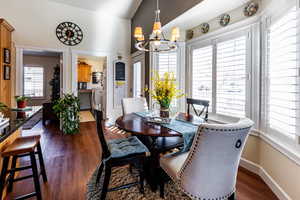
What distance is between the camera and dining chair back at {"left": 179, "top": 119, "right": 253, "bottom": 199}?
1071 mm

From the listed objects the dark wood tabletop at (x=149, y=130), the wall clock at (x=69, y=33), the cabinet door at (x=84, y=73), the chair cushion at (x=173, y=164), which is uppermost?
the wall clock at (x=69, y=33)

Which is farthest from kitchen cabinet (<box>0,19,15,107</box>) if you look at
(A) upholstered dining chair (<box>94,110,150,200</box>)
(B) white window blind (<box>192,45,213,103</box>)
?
(B) white window blind (<box>192,45,213,103</box>)

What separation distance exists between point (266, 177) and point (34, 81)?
918 centimetres

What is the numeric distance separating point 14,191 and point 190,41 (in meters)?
3.80

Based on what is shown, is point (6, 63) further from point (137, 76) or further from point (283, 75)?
point (283, 75)

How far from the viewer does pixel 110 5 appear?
4453mm

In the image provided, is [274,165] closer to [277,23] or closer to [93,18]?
[277,23]

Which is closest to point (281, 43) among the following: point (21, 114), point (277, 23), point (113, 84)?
point (277, 23)

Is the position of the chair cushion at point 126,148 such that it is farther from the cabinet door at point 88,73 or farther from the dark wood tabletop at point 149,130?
the cabinet door at point 88,73

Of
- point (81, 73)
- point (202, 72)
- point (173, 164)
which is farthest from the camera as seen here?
point (81, 73)

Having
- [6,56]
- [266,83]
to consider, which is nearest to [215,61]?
[266,83]

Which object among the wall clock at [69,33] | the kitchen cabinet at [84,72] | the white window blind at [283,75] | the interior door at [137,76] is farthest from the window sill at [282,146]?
the kitchen cabinet at [84,72]

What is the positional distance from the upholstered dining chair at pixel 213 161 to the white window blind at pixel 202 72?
Result: 6.46 feet

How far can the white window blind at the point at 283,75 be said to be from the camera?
1.61 metres
